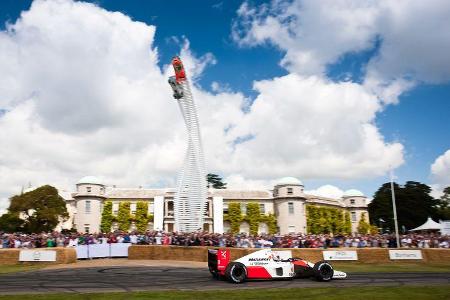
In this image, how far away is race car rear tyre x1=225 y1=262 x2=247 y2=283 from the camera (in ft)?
57.6

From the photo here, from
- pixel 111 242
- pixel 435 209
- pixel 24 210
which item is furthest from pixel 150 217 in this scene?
pixel 435 209

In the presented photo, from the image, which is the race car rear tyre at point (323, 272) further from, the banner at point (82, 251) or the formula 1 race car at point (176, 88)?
the formula 1 race car at point (176, 88)

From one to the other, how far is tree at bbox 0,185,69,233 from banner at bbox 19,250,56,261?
125ft

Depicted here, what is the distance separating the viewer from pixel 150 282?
58.5 feet

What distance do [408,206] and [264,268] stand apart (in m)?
89.9

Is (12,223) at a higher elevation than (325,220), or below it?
higher

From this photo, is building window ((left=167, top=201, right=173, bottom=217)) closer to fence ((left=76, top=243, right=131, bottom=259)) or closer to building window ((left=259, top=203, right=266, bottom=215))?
building window ((left=259, top=203, right=266, bottom=215))

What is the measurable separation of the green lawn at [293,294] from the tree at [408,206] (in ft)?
290

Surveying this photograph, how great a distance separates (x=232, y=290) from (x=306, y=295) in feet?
9.17

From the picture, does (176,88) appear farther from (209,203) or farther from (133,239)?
(209,203)

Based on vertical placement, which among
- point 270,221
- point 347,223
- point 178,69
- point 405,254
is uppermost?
→ point 178,69

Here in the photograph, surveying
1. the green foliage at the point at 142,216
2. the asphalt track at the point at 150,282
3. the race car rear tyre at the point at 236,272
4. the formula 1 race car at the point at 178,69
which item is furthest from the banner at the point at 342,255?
the green foliage at the point at 142,216

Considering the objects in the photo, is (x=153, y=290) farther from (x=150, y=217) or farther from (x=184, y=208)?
(x=150, y=217)

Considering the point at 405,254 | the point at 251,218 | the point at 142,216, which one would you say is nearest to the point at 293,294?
the point at 405,254
